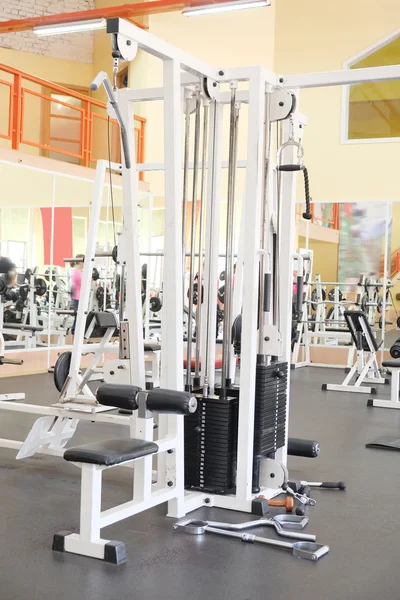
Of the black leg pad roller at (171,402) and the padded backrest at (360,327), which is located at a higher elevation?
the padded backrest at (360,327)

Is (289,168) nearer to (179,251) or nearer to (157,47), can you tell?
(179,251)

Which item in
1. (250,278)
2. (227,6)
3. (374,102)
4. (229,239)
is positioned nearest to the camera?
(250,278)

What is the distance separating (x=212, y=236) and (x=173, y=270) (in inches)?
16.6

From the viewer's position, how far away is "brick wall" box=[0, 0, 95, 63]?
1251cm

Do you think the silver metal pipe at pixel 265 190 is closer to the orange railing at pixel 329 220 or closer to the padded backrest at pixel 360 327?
the padded backrest at pixel 360 327

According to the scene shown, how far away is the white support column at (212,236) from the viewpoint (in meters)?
3.37

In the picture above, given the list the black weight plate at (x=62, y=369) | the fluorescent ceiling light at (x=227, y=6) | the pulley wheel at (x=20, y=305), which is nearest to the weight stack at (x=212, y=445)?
the black weight plate at (x=62, y=369)

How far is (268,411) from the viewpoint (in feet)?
11.1

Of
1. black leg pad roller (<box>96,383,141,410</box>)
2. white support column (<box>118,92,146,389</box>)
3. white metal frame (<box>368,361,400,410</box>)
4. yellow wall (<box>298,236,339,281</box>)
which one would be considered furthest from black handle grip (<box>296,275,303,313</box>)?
yellow wall (<box>298,236,339,281</box>)

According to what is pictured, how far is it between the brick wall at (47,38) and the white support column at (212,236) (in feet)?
33.6

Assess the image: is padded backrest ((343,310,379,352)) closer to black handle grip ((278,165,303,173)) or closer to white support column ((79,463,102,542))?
black handle grip ((278,165,303,173))

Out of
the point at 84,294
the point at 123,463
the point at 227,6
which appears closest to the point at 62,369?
the point at 84,294

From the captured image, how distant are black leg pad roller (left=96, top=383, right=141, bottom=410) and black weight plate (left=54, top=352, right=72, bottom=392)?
138 cm

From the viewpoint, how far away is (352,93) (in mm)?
11773
